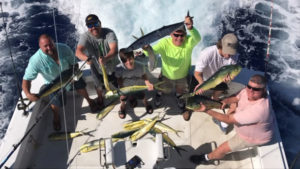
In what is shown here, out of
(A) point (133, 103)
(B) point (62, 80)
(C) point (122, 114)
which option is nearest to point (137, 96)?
(A) point (133, 103)

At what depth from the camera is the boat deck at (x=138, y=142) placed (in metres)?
3.28

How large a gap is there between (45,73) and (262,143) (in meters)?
2.61

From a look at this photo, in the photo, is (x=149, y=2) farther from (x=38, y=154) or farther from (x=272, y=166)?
(x=272, y=166)

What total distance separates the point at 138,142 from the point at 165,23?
204 inches

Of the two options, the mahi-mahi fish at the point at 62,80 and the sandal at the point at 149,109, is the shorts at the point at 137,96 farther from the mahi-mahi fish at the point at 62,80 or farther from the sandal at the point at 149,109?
the mahi-mahi fish at the point at 62,80

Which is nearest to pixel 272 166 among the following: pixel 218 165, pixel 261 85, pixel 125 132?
pixel 218 165

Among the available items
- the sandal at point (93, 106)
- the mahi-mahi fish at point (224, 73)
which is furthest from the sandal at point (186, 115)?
the sandal at point (93, 106)

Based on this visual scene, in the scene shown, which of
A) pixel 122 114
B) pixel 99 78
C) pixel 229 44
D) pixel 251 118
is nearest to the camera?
pixel 251 118

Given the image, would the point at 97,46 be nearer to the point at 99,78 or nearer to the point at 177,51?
the point at 99,78

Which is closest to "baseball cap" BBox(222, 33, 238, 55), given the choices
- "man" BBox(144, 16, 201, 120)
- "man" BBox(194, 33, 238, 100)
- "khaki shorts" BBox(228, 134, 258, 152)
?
"man" BBox(194, 33, 238, 100)

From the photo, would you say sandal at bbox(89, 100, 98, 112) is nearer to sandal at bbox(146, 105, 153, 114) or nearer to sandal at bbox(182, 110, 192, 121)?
sandal at bbox(146, 105, 153, 114)

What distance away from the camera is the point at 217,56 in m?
3.24

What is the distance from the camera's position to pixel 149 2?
25.5 feet

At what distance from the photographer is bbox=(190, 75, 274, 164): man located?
2467 millimetres
